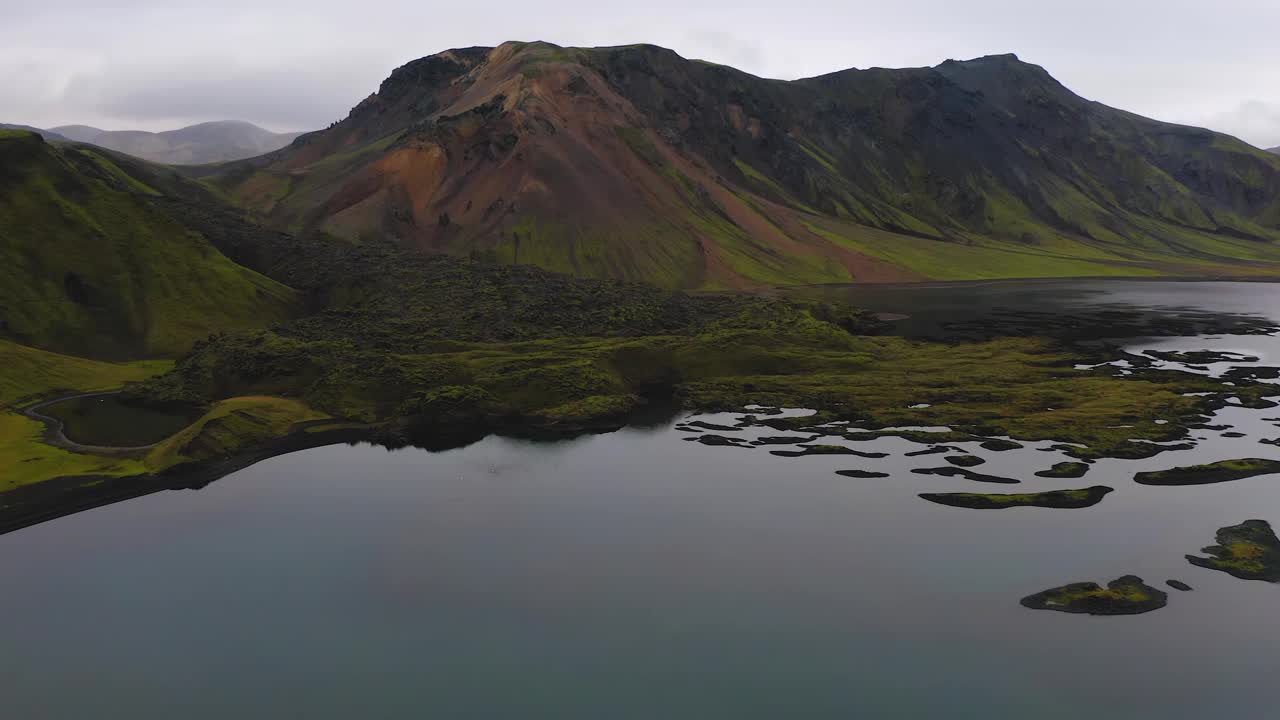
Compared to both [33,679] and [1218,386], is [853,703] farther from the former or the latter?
[1218,386]

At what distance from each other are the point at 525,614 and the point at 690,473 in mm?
22095

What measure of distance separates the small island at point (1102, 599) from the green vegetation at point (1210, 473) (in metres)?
16.4

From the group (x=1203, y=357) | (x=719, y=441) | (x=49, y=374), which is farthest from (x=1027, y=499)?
(x=49, y=374)

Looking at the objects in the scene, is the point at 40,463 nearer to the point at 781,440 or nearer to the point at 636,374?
the point at 636,374

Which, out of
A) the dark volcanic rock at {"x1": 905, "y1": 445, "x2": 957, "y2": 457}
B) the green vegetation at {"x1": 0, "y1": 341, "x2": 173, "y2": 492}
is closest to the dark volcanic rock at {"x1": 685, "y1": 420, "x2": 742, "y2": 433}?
the dark volcanic rock at {"x1": 905, "y1": 445, "x2": 957, "y2": 457}

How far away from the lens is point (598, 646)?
3472 centimetres

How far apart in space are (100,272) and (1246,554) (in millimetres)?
109645

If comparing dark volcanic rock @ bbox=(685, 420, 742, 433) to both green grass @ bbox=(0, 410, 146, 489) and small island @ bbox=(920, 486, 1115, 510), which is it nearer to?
small island @ bbox=(920, 486, 1115, 510)

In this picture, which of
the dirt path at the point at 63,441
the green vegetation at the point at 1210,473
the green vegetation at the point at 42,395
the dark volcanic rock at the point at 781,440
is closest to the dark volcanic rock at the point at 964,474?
the green vegetation at the point at 1210,473

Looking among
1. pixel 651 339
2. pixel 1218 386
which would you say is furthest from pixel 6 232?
pixel 1218 386

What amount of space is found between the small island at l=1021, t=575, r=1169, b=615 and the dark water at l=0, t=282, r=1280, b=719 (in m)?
0.79

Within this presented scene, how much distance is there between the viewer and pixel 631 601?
1519 inches

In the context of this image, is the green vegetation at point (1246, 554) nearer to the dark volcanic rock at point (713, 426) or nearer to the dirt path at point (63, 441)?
the dark volcanic rock at point (713, 426)

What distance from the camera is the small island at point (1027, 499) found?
48.8 metres
